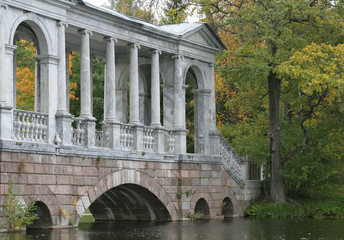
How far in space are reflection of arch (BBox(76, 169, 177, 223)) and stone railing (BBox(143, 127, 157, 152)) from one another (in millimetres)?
1106

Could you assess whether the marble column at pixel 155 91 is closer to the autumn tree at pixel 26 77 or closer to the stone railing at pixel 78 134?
the stone railing at pixel 78 134

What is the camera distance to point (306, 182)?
102 ft

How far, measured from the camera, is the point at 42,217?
64.9 feet

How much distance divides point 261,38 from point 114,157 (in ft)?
28.3

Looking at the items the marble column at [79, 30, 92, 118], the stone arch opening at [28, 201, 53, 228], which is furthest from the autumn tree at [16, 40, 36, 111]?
the stone arch opening at [28, 201, 53, 228]

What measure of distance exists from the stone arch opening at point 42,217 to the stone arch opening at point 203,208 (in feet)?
28.9

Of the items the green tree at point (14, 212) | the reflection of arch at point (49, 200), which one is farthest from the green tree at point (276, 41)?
the green tree at point (14, 212)

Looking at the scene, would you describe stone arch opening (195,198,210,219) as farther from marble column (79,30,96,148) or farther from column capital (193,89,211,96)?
marble column (79,30,96,148)

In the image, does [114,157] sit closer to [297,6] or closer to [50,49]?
[50,49]

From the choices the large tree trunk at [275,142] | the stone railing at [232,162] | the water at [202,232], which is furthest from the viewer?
the large tree trunk at [275,142]

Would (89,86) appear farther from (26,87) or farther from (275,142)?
(26,87)

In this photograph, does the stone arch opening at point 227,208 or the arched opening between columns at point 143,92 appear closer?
the arched opening between columns at point 143,92

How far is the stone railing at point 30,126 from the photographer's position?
18.7 m

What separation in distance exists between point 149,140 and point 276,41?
21.8 feet
